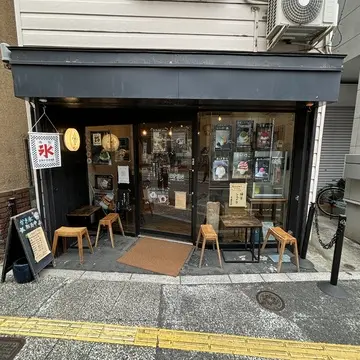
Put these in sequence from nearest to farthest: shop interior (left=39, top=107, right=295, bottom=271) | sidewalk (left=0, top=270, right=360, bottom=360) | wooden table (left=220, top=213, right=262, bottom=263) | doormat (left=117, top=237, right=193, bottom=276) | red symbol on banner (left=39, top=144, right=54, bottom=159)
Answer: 1. sidewalk (left=0, top=270, right=360, bottom=360)
2. red symbol on banner (left=39, top=144, right=54, bottom=159)
3. doormat (left=117, top=237, right=193, bottom=276)
4. wooden table (left=220, top=213, right=262, bottom=263)
5. shop interior (left=39, top=107, right=295, bottom=271)

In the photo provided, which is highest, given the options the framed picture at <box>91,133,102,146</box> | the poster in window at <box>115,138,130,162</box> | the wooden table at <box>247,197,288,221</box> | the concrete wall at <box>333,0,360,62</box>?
the concrete wall at <box>333,0,360,62</box>

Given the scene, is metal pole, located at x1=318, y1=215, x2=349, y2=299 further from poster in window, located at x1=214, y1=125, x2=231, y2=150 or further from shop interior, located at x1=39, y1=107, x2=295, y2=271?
poster in window, located at x1=214, y1=125, x2=231, y2=150

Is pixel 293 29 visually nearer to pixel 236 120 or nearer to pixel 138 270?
pixel 236 120

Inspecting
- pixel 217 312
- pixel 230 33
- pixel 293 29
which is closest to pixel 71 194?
pixel 217 312

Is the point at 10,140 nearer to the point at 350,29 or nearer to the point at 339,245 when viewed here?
the point at 339,245

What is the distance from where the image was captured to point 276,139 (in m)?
4.72

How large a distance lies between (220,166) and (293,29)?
2.66 m

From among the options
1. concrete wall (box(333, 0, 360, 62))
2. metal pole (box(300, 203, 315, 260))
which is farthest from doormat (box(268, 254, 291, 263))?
concrete wall (box(333, 0, 360, 62))

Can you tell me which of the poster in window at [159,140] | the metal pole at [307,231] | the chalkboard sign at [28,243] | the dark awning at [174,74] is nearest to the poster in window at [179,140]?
the poster in window at [159,140]

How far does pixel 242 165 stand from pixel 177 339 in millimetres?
3474

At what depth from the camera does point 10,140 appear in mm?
4266

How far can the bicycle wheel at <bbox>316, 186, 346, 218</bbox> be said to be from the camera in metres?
7.13

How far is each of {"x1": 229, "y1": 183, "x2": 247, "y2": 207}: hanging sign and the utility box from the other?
8.17 feet

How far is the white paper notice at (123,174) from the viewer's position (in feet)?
17.3
